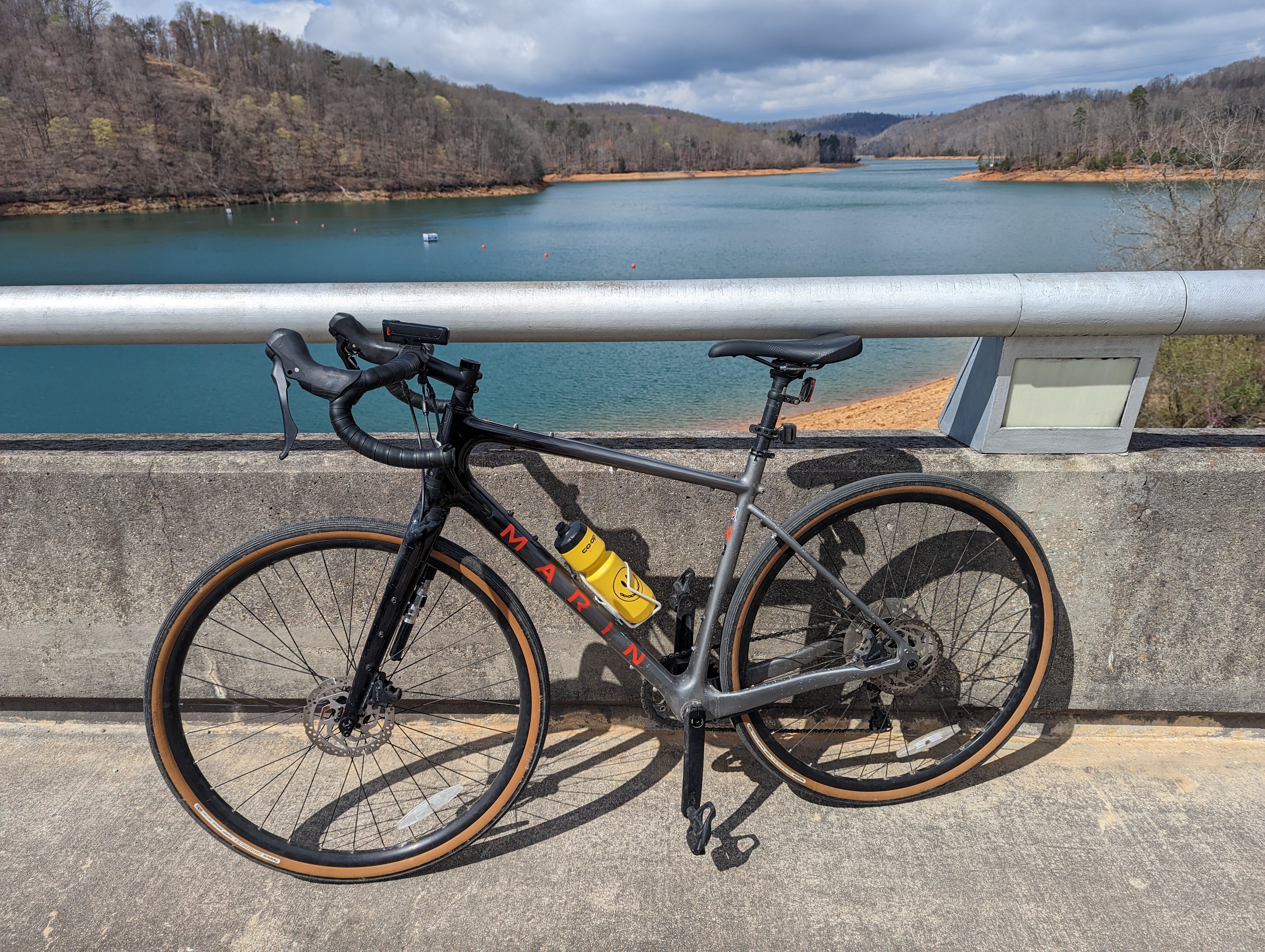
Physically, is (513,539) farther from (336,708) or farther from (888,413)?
(888,413)

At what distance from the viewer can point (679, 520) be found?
2.44 meters

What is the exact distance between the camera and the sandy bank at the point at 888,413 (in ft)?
42.3

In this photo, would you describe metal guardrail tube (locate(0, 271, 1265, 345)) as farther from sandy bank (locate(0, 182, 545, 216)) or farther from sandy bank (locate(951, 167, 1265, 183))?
sandy bank (locate(0, 182, 545, 216))

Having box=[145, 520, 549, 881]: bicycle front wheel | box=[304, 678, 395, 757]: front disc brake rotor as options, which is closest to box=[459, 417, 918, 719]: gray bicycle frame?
box=[145, 520, 549, 881]: bicycle front wheel

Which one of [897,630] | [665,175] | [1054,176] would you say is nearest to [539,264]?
[897,630]

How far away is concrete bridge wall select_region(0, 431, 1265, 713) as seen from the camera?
2.39 meters

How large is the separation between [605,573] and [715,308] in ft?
2.62

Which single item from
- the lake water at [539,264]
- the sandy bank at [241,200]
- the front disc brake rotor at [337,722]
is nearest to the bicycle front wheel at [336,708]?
the front disc brake rotor at [337,722]

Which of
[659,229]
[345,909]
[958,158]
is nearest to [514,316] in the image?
[345,909]

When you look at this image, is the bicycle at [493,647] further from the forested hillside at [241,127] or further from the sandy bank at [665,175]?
the sandy bank at [665,175]

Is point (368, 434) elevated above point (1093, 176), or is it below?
below

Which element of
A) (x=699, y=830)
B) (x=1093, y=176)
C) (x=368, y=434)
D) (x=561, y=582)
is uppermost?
(x=1093, y=176)

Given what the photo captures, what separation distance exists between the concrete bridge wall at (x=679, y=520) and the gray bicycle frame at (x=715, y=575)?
214 mm

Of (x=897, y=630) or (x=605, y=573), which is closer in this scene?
(x=605, y=573)
